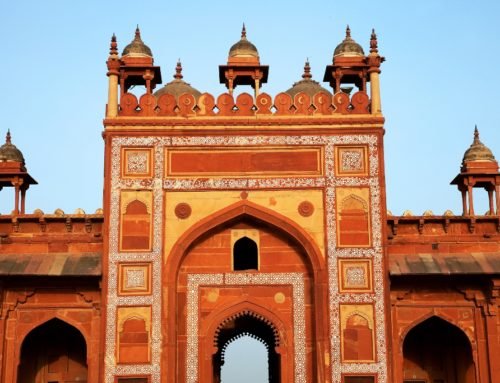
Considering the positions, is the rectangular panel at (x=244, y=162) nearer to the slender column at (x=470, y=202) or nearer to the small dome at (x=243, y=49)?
the small dome at (x=243, y=49)

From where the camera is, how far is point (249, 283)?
16.1 metres

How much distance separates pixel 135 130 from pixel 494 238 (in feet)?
22.8

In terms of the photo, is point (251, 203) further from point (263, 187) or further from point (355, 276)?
point (355, 276)

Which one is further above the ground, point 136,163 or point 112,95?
point 112,95

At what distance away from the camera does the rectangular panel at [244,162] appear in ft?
53.4

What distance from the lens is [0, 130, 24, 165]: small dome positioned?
1836 cm

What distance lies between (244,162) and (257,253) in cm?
170

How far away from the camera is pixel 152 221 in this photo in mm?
16031

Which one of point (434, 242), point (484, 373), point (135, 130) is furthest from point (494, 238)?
point (135, 130)

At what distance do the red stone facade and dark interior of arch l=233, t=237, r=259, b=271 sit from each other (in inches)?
12.9

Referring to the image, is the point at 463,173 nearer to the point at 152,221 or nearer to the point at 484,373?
the point at 484,373

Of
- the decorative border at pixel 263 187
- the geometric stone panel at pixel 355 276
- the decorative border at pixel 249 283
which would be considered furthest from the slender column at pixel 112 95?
the geometric stone panel at pixel 355 276

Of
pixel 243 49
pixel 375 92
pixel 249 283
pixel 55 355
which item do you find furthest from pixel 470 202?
pixel 55 355

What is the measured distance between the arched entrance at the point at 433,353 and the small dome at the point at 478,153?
357cm
